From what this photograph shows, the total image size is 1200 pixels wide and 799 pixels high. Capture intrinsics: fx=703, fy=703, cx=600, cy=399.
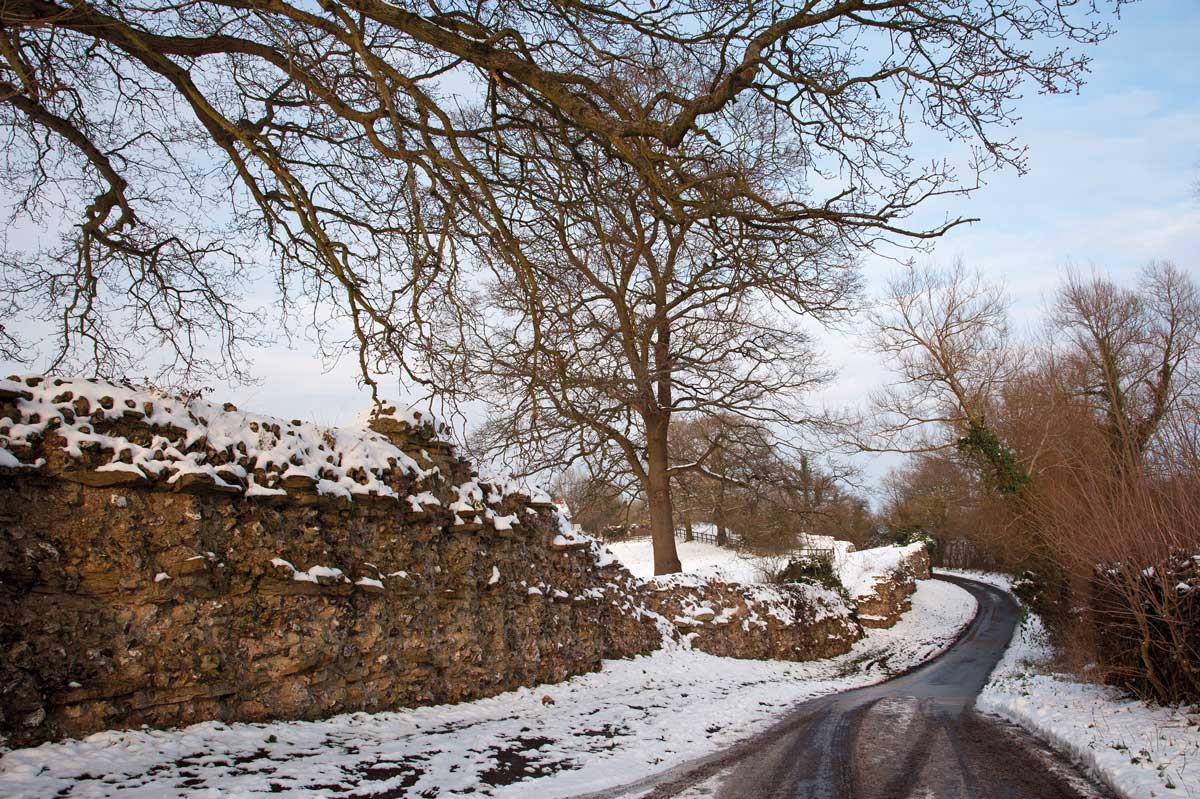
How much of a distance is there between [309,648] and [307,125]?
511cm

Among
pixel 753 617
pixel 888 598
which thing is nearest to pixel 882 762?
pixel 753 617

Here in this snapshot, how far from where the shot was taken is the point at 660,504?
1705cm

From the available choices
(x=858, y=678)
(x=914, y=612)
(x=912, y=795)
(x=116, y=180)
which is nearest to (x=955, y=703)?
(x=858, y=678)

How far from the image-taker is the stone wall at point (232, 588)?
17.2ft

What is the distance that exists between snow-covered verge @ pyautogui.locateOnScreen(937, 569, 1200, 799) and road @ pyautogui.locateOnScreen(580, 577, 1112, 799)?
0.21m

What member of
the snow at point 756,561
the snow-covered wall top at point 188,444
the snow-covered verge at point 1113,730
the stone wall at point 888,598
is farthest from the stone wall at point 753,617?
the snow-covered wall top at point 188,444

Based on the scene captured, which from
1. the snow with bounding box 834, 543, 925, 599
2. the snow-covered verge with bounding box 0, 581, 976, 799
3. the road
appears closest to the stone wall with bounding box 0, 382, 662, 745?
the snow-covered verge with bounding box 0, 581, 976, 799

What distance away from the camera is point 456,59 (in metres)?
5.55

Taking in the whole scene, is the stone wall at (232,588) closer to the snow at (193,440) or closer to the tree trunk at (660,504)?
the snow at (193,440)

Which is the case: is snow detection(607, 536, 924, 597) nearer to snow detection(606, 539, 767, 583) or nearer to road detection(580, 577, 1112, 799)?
snow detection(606, 539, 767, 583)

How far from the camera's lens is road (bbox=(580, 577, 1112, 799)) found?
208 inches

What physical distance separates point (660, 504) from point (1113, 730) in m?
10.9

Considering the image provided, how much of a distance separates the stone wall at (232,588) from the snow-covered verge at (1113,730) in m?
6.02

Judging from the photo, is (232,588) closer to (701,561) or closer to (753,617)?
(753,617)
